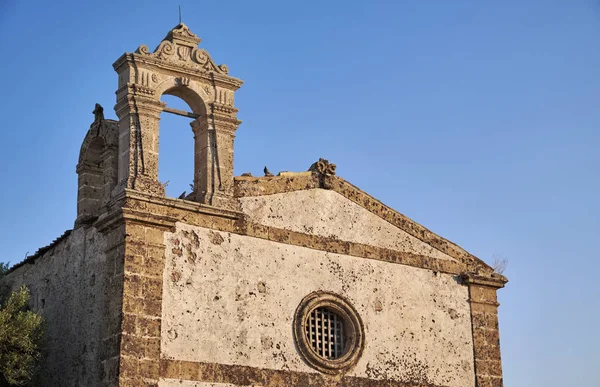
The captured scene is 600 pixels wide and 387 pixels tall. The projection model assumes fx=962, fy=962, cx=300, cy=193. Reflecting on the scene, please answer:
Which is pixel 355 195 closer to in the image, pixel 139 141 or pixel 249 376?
pixel 249 376

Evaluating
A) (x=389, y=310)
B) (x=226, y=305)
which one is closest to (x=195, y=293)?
(x=226, y=305)

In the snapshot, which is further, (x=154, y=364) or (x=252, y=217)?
(x=252, y=217)

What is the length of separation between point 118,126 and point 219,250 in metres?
3.17

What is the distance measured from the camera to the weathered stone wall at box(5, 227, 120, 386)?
17203mm

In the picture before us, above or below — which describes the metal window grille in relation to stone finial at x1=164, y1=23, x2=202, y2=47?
below

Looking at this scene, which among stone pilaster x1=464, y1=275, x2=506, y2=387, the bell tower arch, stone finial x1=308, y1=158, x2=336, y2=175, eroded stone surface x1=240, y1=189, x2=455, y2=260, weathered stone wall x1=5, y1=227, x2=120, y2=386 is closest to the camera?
weathered stone wall x1=5, y1=227, x2=120, y2=386

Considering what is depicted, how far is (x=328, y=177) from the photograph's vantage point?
20250 mm

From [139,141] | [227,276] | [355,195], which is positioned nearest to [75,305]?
[227,276]

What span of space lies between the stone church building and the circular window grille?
30 millimetres

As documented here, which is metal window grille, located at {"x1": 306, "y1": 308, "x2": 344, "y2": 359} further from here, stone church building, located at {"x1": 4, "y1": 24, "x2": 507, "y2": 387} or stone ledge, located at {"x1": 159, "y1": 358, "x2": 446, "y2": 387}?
stone ledge, located at {"x1": 159, "y1": 358, "x2": 446, "y2": 387}

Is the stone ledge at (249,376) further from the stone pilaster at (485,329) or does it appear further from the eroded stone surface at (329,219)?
the eroded stone surface at (329,219)

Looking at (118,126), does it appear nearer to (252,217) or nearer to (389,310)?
(252,217)

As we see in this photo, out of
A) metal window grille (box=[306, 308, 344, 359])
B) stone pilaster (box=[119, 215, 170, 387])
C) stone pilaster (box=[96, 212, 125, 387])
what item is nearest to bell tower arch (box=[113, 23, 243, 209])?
stone pilaster (box=[96, 212, 125, 387])

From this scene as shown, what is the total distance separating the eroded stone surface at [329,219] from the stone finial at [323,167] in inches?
16.7
